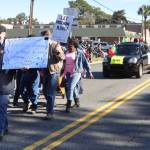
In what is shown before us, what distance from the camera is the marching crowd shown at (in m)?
8.04

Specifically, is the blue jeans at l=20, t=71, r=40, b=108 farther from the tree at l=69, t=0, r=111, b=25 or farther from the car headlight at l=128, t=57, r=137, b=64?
the tree at l=69, t=0, r=111, b=25

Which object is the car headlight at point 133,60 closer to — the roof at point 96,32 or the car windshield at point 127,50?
the car windshield at point 127,50

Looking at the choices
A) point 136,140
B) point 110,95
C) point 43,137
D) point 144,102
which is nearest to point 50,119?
point 43,137

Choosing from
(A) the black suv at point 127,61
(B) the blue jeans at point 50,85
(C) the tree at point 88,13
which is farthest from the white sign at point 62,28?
(C) the tree at point 88,13

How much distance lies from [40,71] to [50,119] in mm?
1236

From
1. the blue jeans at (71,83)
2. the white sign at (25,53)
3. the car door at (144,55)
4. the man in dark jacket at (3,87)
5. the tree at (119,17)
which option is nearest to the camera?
the man in dark jacket at (3,87)

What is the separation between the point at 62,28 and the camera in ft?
48.1

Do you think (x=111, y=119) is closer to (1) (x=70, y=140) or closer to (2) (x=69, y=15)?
(1) (x=70, y=140)

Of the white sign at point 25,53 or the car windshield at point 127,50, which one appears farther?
the car windshield at point 127,50

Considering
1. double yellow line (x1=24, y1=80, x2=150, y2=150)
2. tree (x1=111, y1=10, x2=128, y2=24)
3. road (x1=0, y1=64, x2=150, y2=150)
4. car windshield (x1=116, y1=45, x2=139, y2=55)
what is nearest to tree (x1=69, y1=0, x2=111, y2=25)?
tree (x1=111, y1=10, x2=128, y2=24)

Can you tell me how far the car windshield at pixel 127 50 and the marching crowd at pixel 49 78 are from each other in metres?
9.76

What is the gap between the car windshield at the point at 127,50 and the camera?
2155 cm

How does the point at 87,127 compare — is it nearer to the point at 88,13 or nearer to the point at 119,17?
the point at 119,17

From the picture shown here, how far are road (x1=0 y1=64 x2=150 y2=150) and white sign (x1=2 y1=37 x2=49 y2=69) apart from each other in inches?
46.3
